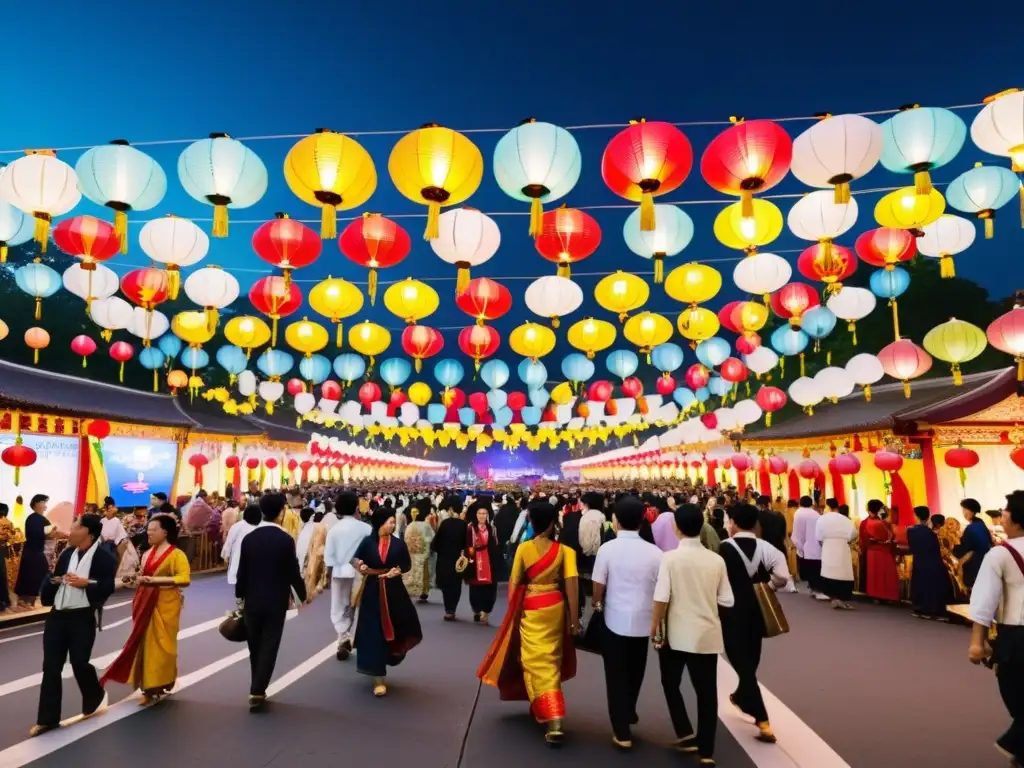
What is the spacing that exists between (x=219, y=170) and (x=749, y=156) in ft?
17.1

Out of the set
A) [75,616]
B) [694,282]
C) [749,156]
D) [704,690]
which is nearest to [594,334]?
[694,282]

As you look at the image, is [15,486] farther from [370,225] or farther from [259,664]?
[259,664]

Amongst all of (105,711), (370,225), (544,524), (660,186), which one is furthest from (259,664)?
(660,186)

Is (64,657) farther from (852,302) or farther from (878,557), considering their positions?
(852,302)

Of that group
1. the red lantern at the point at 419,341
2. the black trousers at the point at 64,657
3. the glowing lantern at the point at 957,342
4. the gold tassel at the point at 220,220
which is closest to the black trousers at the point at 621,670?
the black trousers at the point at 64,657

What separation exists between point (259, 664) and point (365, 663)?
87 cm

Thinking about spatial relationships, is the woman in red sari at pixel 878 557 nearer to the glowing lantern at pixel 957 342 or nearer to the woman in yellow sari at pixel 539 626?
the glowing lantern at pixel 957 342

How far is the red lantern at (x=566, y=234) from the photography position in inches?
306

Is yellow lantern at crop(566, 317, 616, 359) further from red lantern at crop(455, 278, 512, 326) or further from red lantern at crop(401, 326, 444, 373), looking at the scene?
red lantern at crop(401, 326, 444, 373)

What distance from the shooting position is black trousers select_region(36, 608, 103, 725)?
15.3 ft

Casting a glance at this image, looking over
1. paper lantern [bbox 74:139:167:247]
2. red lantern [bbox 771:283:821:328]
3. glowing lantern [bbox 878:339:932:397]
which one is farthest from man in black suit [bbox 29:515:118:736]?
glowing lantern [bbox 878:339:932:397]

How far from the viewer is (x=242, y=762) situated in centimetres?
412

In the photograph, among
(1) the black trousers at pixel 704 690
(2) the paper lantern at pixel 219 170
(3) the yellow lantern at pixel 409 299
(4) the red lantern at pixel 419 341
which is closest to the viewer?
(1) the black trousers at pixel 704 690

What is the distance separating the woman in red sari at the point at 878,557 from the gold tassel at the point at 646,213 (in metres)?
6.72
